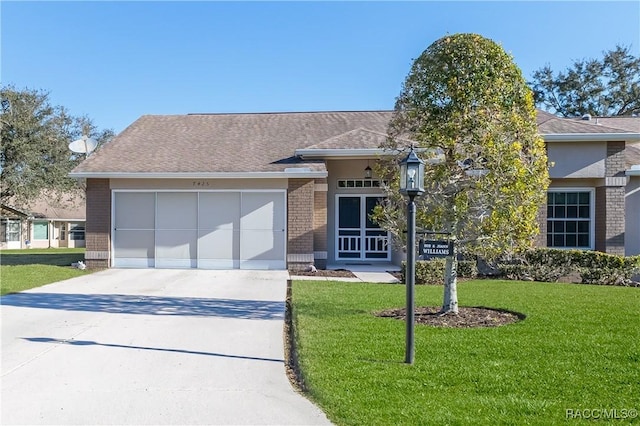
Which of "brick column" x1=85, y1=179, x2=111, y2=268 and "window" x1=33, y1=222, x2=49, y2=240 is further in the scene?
"window" x1=33, y1=222, x2=49, y2=240

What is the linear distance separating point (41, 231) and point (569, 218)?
38576mm

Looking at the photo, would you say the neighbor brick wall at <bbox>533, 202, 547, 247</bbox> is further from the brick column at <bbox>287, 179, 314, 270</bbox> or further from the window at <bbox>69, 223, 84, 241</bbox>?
the window at <bbox>69, 223, 84, 241</bbox>

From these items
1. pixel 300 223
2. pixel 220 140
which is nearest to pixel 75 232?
pixel 220 140

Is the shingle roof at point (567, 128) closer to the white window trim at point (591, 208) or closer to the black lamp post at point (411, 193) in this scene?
the white window trim at point (591, 208)

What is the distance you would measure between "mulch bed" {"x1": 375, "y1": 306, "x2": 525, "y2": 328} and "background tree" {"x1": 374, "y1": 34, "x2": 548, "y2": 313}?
10.7 inches

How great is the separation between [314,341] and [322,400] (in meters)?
1.79

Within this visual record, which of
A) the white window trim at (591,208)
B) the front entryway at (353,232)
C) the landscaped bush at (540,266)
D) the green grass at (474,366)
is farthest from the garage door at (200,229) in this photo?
the white window trim at (591,208)

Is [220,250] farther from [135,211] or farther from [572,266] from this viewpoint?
[572,266]

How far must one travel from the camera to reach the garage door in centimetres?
1454

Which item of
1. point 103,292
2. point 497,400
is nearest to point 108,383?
point 497,400

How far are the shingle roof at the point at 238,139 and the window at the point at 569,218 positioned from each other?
6.55 ft

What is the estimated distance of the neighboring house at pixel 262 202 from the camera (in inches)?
557

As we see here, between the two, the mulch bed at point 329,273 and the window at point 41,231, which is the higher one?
the mulch bed at point 329,273

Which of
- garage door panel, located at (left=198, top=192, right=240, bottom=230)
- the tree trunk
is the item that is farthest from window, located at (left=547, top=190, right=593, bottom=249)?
garage door panel, located at (left=198, top=192, right=240, bottom=230)
